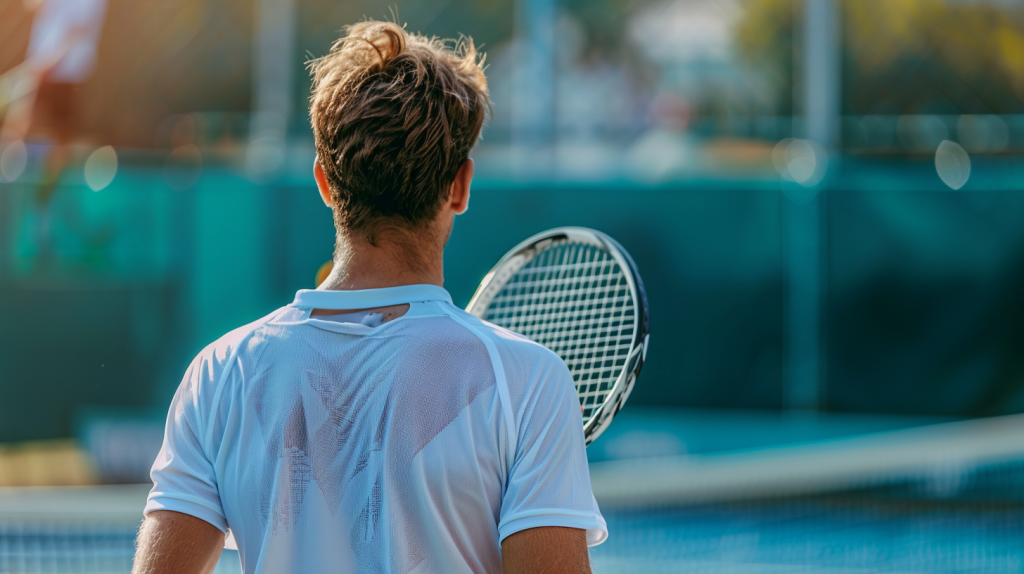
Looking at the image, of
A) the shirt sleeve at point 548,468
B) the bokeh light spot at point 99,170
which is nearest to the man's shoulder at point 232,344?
the shirt sleeve at point 548,468

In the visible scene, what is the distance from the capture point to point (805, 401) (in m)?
4.94

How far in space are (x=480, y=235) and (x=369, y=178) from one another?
3889mm

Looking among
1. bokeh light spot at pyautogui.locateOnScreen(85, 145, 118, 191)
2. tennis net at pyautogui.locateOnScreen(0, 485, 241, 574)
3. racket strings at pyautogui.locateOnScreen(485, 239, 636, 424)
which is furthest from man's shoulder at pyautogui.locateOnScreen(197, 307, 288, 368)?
bokeh light spot at pyautogui.locateOnScreen(85, 145, 118, 191)

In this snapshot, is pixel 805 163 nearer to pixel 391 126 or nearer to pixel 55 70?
pixel 55 70

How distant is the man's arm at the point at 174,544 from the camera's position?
1148 millimetres

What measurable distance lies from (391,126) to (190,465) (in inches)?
17.0

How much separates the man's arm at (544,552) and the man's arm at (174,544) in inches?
13.4

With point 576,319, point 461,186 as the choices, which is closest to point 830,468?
point 576,319

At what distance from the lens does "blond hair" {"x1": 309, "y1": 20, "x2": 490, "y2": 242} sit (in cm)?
116

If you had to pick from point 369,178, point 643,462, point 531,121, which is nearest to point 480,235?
point 531,121

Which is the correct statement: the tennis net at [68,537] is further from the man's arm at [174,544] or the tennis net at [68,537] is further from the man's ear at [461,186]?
the man's ear at [461,186]

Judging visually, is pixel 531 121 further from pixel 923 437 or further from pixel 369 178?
pixel 369 178

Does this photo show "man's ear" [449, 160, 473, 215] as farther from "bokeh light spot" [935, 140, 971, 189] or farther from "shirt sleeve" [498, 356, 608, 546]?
"bokeh light spot" [935, 140, 971, 189]

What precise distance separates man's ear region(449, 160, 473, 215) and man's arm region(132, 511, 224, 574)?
0.45 metres
